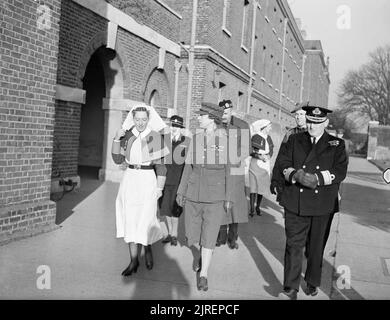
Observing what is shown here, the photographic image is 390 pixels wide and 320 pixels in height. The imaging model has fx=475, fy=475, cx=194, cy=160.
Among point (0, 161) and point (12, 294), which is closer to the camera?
point (12, 294)

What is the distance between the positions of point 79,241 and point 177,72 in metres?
9.77

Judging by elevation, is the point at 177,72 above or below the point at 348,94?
below

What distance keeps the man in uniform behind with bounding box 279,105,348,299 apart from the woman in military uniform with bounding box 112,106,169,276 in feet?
4.70

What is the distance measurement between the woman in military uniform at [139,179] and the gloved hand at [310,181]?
1.66 metres

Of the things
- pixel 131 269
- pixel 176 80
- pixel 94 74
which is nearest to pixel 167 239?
pixel 131 269

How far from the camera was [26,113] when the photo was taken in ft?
21.0

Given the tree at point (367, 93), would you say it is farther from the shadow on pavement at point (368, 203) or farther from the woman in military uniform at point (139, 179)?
the woman in military uniform at point (139, 179)

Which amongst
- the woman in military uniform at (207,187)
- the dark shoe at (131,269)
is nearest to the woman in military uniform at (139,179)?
the dark shoe at (131,269)

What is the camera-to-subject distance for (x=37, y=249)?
19.6 feet

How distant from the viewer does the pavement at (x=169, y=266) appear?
15.5 ft

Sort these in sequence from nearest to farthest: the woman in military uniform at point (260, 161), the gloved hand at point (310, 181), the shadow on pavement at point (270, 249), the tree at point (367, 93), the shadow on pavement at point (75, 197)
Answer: the gloved hand at point (310, 181) < the shadow on pavement at point (270, 249) < the shadow on pavement at point (75, 197) < the woman in military uniform at point (260, 161) < the tree at point (367, 93)

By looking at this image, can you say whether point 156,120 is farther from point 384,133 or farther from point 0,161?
point 384,133
